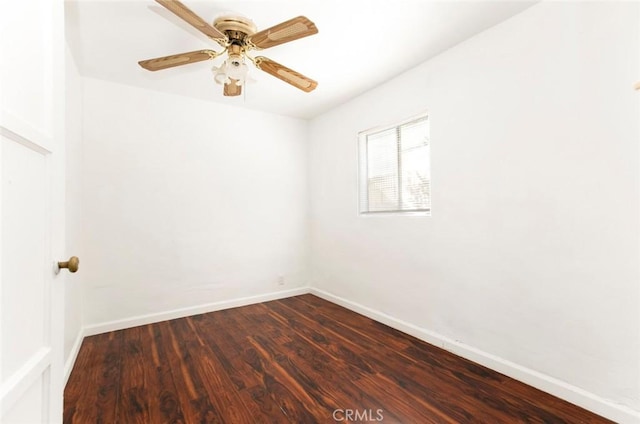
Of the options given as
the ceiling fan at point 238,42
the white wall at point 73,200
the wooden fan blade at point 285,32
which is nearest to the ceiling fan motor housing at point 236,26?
the ceiling fan at point 238,42

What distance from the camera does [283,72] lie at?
2.07 metres

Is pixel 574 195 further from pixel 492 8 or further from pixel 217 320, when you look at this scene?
pixel 217 320

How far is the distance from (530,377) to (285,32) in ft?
8.56

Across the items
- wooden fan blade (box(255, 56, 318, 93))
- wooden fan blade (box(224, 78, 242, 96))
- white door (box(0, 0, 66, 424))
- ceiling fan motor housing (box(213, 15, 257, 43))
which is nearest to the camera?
white door (box(0, 0, 66, 424))

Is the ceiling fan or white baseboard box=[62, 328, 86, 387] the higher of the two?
the ceiling fan

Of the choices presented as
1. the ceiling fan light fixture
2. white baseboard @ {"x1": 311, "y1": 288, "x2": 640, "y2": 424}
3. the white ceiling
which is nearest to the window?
the white ceiling

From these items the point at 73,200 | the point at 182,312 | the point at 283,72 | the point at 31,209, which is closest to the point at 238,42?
the point at 283,72

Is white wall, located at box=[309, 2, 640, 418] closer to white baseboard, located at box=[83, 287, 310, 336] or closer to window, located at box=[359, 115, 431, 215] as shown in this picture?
window, located at box=[359, 115, 431, 215]

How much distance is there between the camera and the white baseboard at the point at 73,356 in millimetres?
1881

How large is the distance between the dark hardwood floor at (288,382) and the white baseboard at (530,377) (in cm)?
5

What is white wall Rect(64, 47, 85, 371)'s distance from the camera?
6.61ft

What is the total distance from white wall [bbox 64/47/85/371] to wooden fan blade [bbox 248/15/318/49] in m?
1.46

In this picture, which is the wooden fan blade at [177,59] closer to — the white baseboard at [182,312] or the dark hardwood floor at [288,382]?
the dark hardwood floor at [288,382]

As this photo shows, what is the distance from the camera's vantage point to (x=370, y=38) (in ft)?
6.97
